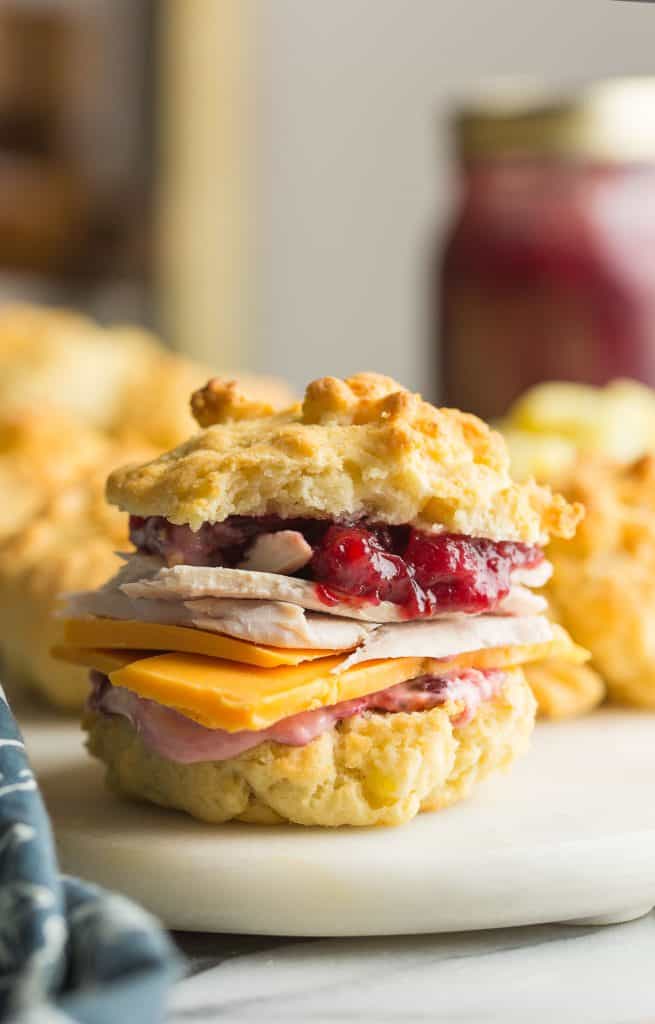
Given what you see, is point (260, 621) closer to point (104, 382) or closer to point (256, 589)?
point (256, 589)

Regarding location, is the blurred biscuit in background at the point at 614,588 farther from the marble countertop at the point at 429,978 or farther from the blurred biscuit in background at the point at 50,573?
the blurred biscuit in background at the point at 50,573

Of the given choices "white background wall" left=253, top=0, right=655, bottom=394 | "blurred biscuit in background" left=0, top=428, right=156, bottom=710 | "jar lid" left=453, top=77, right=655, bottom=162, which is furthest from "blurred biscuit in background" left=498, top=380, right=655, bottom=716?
"white background wall" left=253, top=0, right=655, bottom=394

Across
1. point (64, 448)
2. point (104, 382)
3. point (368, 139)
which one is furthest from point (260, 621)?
point (368, 139)

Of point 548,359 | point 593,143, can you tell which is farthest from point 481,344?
point 593,143

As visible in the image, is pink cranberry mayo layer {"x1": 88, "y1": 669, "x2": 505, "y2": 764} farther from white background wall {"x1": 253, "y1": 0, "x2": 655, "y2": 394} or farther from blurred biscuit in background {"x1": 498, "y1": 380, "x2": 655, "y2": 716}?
white background wall {"x1": 253, "y1": 0, "x2": 655, "y2": 394}

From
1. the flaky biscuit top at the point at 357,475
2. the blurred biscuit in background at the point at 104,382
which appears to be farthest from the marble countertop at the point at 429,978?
the blurred biscuit in background at the point at 104,382

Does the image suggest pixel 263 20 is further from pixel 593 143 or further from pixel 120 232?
pixel 593 143
